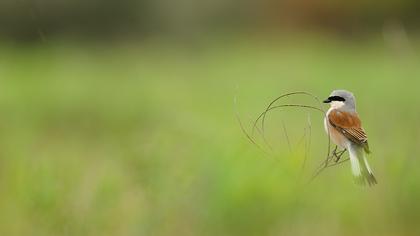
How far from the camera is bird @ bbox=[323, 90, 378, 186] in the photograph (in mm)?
1397

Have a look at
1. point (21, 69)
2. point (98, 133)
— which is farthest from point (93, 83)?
point (98, 133)

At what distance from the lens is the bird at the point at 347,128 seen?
1397 millimetres

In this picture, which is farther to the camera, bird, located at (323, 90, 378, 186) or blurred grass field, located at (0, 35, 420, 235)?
blurred grass field, located at (0, 35, 420, 235)

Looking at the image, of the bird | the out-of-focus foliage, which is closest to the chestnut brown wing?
the bird

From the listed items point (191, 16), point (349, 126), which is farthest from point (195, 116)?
point (191, 16)

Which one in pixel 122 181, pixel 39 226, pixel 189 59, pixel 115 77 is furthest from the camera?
pixel 189 59

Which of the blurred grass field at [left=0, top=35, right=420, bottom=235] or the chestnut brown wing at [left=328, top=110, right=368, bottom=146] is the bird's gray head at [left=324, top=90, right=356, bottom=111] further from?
the blurred grass field at [left=0, top=35, right=420, bottom=235]

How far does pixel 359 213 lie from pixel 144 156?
113 centimetres

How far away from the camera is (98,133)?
8.18 m

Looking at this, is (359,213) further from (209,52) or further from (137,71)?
(209,52)

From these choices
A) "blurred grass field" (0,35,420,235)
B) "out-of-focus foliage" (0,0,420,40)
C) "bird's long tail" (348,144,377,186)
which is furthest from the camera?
"out-of-focus foliage" (0,0,420,40)

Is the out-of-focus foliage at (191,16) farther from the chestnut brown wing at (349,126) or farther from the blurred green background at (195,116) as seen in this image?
the chestnut brown wing at (349,126)

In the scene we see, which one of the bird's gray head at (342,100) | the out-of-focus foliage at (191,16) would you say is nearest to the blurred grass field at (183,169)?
the bird's gray head at (342,100)

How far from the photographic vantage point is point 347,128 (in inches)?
56.2
